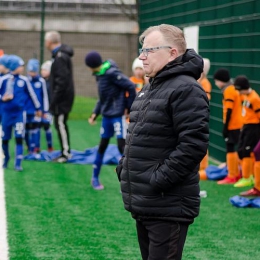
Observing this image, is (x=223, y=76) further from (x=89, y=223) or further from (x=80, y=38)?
(x=80, y=38)

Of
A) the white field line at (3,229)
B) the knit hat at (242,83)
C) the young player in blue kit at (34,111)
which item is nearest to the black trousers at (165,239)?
the white field line at (3,229)

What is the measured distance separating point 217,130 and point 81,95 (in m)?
11.7

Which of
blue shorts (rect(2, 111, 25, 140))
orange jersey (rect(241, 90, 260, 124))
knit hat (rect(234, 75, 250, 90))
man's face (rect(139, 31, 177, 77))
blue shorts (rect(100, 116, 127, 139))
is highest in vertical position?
man's face (rect(139, 31, 177, 77))

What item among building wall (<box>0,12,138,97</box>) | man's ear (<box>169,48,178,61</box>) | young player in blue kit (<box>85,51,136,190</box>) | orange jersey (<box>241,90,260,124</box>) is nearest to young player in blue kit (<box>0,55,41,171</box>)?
young player in blue kit (<box>85,51,136,190</box>)

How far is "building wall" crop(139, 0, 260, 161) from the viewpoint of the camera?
12.8m

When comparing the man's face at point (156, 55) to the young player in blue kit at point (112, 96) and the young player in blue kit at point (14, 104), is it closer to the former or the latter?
the young player in blue kit at point (112, 96)

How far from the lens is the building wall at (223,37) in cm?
1279

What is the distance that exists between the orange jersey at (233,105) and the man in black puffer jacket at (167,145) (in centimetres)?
689

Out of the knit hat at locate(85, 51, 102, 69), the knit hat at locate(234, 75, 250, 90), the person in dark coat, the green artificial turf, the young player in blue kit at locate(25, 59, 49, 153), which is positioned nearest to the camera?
the green artificial turf

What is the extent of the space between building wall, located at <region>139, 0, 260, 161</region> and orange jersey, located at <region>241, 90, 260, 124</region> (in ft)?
4.60

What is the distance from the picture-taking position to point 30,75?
48.8ft

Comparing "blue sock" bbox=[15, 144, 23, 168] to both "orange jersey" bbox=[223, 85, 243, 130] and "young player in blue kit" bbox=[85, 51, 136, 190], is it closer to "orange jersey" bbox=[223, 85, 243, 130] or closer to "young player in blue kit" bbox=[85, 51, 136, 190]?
"young player in blue kit" bbox=[85, 51, 136, 190]

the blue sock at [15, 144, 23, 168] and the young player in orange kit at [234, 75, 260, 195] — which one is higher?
the young player in orange kit at [234, 75, 260, 195]

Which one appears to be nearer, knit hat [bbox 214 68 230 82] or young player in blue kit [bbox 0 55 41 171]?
knit hat [bbox 214 68 230 82]
